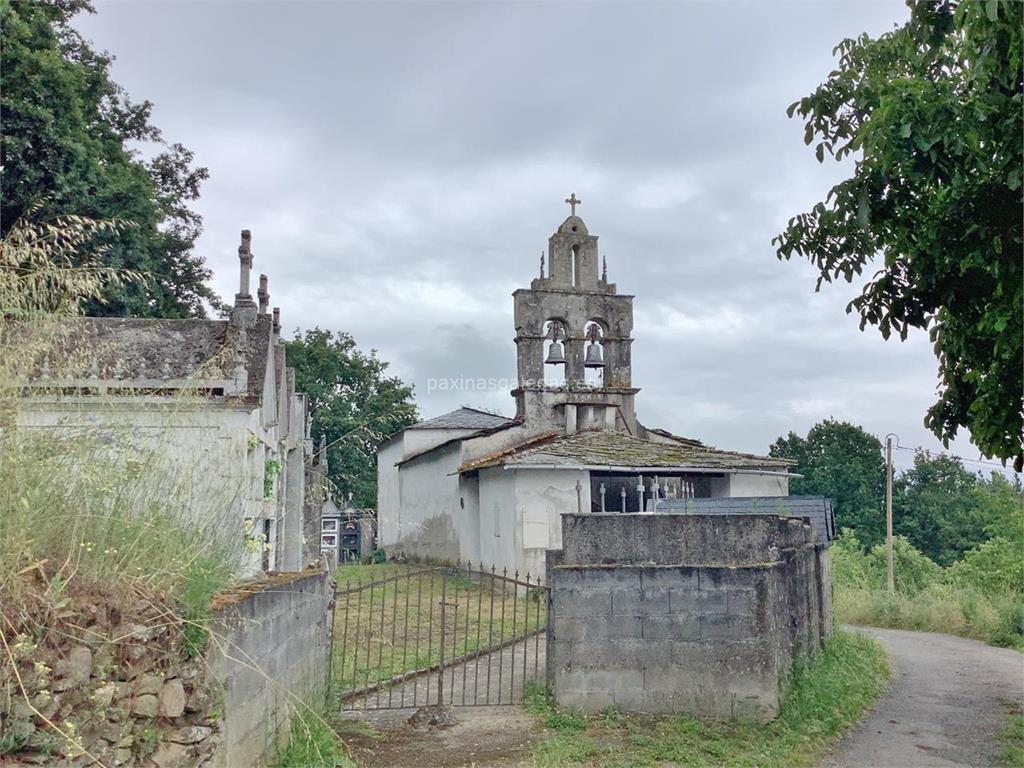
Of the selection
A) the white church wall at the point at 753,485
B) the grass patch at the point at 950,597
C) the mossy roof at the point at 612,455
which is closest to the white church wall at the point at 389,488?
the mossy roof at the point at 612,455

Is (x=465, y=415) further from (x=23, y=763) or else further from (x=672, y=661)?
(x=23, y=763)

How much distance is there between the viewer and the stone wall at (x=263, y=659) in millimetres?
4996

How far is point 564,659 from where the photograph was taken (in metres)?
8.63

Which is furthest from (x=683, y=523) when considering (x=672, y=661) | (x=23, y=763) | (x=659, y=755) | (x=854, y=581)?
(x=854, y=581)

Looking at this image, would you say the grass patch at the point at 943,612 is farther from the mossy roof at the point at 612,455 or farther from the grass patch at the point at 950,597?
the mossy roof at the point at 612,455

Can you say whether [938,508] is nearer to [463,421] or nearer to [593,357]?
[463,421]

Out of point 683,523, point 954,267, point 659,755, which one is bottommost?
point 659,755

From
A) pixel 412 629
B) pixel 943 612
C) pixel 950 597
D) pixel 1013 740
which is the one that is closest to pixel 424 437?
pixel 412 629

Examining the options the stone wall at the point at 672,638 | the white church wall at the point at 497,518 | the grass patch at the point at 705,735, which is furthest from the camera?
the white church wall at the point at 497,518

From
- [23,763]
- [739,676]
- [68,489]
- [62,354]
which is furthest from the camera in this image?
[739,676]

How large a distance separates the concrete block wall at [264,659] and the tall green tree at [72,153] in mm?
10989

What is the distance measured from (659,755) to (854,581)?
1694 cm

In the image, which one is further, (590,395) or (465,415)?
(465,415)

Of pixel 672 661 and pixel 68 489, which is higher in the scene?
A: pixel 68 489
